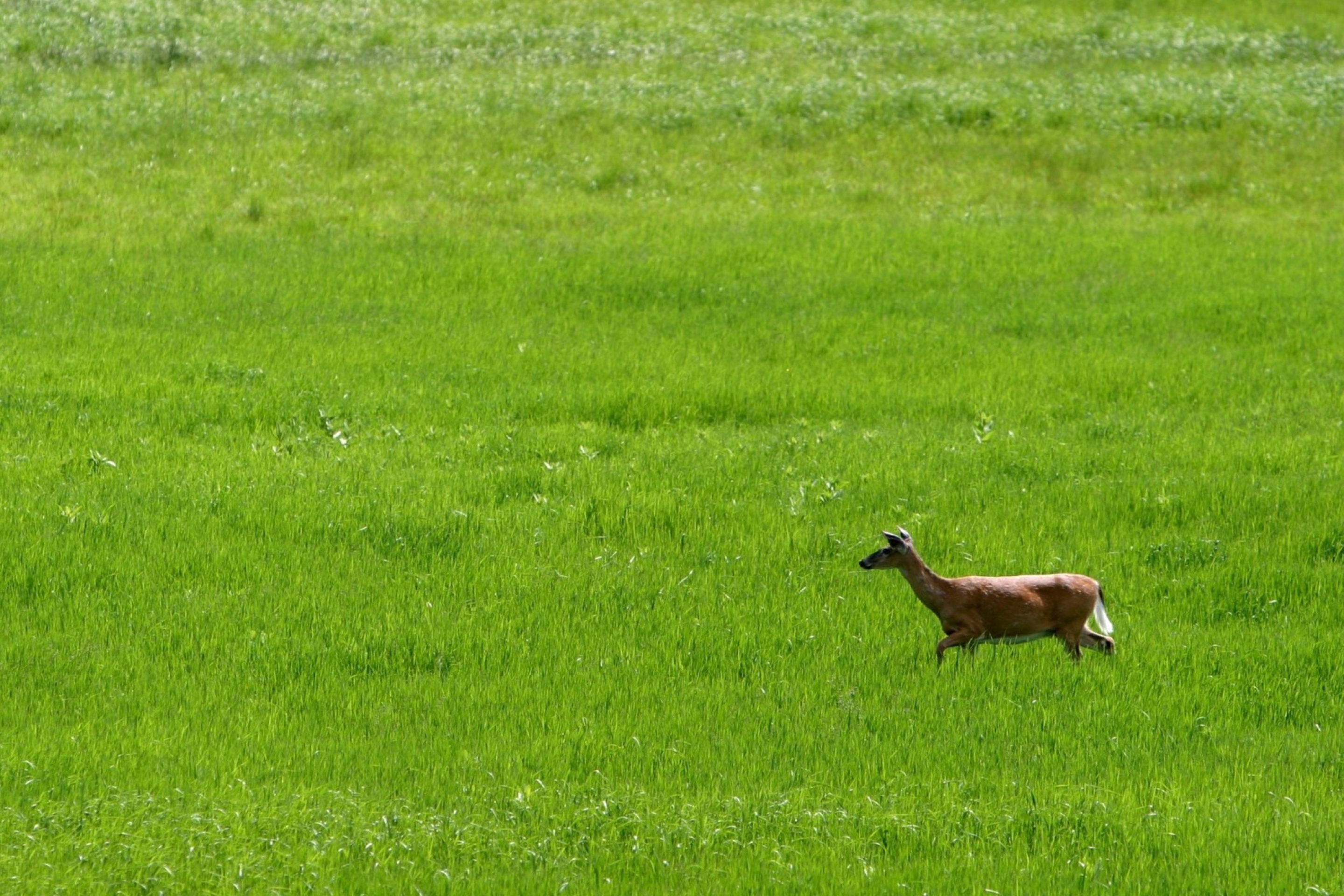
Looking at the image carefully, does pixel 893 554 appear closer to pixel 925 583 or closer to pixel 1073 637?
pixel 925 583

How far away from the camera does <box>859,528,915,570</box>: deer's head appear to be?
9.79 meters

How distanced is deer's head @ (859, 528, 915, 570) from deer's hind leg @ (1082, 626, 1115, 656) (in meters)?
1.32

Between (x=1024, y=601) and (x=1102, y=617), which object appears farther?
(x=1102, y=617)

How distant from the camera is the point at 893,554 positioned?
32.3ft

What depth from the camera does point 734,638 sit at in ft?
34.6

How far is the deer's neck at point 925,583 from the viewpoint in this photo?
9.90 m

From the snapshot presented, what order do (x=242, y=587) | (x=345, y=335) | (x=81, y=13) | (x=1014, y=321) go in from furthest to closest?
1. (x=81, y=13)
2. (x=1014, y=321)
3. (x=345, y=335)
4. (x=242, y=587)

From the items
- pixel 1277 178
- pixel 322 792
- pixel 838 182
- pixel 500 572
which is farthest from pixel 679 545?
pixel 1277 178

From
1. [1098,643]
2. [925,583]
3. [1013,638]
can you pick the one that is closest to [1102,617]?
[1098,643]

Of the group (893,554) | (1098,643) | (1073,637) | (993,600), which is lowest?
(1098,643)

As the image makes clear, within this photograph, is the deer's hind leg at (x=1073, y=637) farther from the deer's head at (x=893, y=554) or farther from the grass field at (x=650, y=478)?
the deer's head at (x=893, y=554)

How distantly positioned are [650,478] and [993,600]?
5130 mm

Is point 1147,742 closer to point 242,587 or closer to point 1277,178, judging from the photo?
point 242,587

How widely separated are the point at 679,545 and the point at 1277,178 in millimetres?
23015
